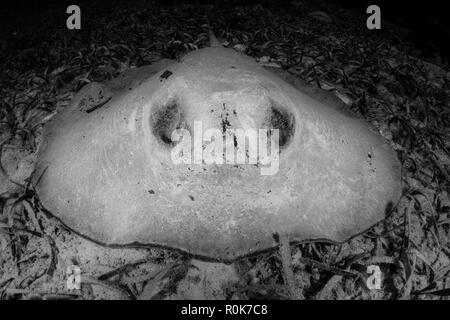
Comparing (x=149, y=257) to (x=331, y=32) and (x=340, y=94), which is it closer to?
(x=340, y=94)

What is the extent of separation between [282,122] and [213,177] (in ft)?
1.88

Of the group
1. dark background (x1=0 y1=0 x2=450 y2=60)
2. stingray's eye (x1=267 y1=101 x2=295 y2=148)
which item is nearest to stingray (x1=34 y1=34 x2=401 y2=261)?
stingray's eye (x1=267 y1=101 x2=295 y2=148)

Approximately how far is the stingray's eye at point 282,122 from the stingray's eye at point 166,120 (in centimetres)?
57

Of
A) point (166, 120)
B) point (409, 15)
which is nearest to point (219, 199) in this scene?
point (166, 120)

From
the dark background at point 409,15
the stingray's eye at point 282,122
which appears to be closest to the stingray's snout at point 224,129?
the stingray's eye at point 282,122

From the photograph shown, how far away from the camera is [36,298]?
224 centimetres

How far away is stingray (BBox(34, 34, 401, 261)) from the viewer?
1.87 metres

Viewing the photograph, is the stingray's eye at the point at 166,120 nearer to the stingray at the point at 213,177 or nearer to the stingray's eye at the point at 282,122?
the stingray at the point at 213,177

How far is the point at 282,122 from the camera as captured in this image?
1.97 m

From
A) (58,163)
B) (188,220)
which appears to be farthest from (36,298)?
(188,220)

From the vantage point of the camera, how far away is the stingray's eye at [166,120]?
6.40 ft

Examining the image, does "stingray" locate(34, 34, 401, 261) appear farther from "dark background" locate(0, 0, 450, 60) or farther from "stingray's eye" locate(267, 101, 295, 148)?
"dark background" locate(0, 0, 450, 60)

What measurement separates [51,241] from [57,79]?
9.21 feet

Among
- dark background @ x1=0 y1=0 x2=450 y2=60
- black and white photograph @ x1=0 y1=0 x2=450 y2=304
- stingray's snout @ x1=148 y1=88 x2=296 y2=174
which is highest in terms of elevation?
dark background @ x1=0 y1=0 x2=450 y2=60
